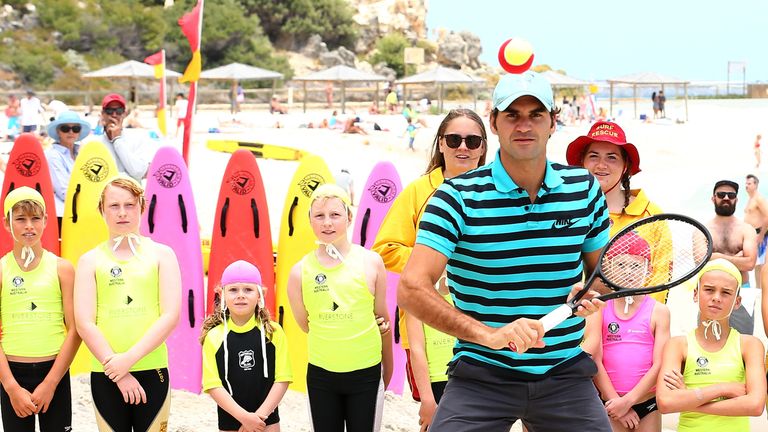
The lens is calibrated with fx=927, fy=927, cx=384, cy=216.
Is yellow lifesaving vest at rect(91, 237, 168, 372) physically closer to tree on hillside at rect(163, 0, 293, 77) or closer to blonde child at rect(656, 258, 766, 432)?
blonde child at rect(656, 258, 766, 432)

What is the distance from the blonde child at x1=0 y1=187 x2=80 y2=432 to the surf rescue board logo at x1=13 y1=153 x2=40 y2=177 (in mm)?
1986

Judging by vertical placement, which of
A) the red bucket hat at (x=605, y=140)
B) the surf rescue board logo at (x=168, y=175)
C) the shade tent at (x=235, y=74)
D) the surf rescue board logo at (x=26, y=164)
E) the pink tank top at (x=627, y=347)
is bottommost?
the pink tank top at (x=627, y=347)

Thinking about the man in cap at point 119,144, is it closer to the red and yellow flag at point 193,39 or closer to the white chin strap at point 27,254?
the red and yellow flag at point 193,39

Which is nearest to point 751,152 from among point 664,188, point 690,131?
point 690,131

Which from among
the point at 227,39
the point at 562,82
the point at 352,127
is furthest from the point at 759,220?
the point at 227,39

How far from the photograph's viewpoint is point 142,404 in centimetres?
403

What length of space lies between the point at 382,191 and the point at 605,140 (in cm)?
220

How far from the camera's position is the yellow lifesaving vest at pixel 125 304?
4.09m

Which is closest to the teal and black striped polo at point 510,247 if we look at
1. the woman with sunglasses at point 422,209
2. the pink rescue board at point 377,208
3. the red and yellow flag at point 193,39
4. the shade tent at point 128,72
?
the woman with sunglasses at point 422,209

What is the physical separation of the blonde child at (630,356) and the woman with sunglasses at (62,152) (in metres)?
3.90

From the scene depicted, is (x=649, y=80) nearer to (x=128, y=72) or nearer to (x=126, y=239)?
(x=128, y=72)

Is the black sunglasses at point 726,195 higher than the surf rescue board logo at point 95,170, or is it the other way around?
the surf rescue board logo at point 95,170

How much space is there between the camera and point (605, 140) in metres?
3.89

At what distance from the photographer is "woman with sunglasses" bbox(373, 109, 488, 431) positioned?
3.72 metres
